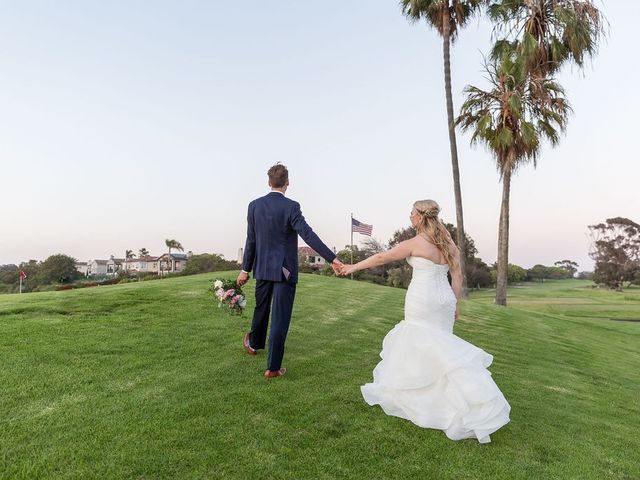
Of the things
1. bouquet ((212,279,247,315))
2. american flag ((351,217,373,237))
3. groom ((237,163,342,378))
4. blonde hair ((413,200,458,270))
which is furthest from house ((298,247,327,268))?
blonde hair ((413,200,458,270))

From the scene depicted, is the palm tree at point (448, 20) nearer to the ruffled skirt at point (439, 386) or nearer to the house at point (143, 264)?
the ruffled skirt at point (439, 386)

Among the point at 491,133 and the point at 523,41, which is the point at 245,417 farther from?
the point at 523,41

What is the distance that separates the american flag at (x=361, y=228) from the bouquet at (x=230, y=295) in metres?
22.4

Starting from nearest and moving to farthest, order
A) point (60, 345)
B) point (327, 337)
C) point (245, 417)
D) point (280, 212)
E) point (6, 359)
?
point (245, 417)
point (280, 212)
point (6, 359)
point (60, 345)
point (327, 337)

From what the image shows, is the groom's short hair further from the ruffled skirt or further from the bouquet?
the ruffled skirt

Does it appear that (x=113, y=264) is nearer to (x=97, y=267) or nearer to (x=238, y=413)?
(x=97, y=267)

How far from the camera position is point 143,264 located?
13375 centimetres

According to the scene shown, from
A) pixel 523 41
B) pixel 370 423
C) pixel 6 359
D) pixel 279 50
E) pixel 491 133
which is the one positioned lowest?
pixel 370 423

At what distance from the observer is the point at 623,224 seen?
2830 inches

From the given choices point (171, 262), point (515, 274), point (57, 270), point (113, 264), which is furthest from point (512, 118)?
point (113, 264)

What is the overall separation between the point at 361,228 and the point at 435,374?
24.7 metres

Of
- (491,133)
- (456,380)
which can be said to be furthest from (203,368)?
(491,133)

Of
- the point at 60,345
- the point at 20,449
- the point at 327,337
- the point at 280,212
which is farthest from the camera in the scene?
the point at 327,337

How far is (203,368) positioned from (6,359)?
101 inches
